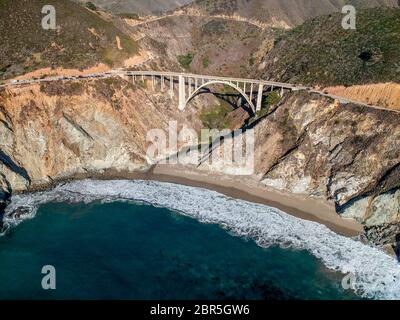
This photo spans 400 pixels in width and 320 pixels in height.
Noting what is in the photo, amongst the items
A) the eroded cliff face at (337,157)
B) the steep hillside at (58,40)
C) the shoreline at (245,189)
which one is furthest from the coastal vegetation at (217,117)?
the steep hillside at (58,40)

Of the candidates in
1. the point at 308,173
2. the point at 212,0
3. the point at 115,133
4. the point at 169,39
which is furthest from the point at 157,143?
the point at 212,0

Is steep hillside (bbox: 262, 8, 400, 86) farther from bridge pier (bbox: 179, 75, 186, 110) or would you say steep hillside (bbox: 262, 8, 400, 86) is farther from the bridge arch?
bridge pier (bbox: 179, 75, 186, 110)

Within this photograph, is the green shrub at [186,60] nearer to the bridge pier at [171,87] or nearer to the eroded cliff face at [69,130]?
the bridge pier at [171,87]

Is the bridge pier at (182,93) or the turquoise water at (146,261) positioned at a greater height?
the bridge pier at (182,93)

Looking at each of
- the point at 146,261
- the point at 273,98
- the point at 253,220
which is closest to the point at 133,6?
the point at 273,98

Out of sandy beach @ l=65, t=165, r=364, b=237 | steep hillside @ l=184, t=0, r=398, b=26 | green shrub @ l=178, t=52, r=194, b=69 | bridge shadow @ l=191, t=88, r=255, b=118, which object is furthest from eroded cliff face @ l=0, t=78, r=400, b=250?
steep hillside @ l=184, t=0, r=398, b=26

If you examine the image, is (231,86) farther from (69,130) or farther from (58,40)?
(58,40)
